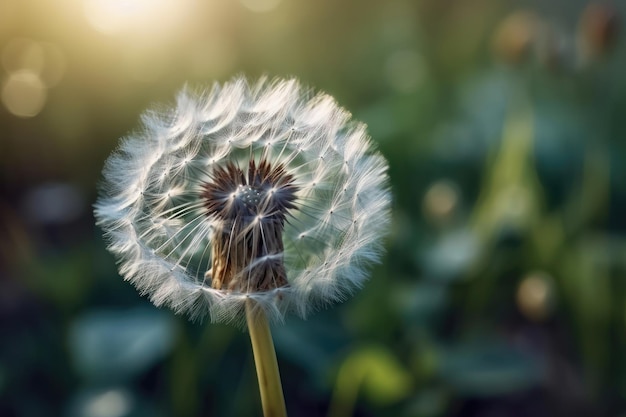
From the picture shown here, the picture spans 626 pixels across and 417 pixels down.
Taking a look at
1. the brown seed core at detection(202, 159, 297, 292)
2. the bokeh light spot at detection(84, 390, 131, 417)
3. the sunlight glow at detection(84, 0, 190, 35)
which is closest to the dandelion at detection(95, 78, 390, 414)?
the brown seed core at detection(202, 159, 297, 292)

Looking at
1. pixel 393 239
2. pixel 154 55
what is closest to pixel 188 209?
pixel 393 239

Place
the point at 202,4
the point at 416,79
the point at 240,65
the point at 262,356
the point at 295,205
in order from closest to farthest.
→ the point at 262,356 → the point at 295,205 → the point at 416,79 → the point at 240,65 → the point at 202,4

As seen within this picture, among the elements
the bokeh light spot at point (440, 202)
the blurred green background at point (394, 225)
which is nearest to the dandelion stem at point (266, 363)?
the blurred green background at point (394, 225)

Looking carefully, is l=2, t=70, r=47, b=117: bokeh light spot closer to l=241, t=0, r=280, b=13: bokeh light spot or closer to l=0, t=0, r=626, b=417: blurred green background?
l=0, t=0, r=626, b=417: blurred green background

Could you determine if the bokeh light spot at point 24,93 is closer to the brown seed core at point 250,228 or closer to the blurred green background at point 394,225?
the blurred green background at point 394,225

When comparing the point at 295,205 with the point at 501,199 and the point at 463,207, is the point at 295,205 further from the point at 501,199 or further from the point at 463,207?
the point at 463,207

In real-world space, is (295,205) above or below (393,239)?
below
